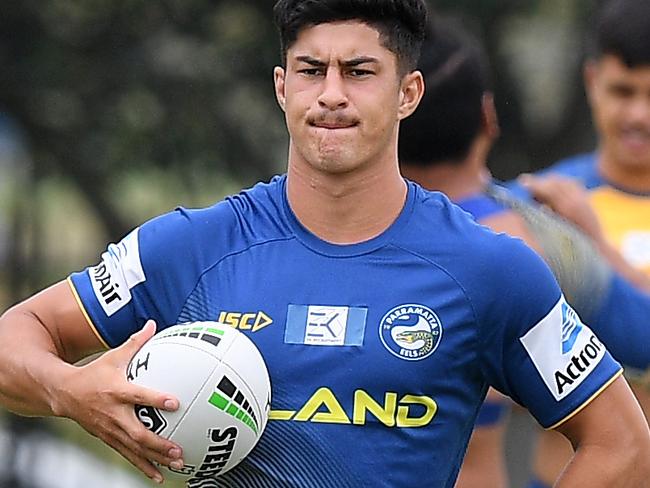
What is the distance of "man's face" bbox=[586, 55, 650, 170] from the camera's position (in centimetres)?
720

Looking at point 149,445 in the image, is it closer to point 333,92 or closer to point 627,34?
point 333,92

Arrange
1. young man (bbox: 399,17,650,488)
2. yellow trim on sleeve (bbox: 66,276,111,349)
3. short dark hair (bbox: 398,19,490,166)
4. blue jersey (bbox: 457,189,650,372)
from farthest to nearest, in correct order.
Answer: short dark hair (bbox: 398,19,490,166) < young man (bbox: 399,17,650,488) < blue jersey (bbox: 457,189,650,372) < yellow trim on sleeve (bbox: 66,276,111,349)

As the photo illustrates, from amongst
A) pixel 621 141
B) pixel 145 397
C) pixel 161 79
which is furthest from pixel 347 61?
pixel 161 79

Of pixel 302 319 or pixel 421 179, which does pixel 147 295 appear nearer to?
pixel 302 319

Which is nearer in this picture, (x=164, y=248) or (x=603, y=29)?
(x=164, y=248)

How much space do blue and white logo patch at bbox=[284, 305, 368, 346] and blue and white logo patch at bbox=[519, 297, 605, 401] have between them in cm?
45

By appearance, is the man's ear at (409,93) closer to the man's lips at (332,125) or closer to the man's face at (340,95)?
the man's face at (340,95)

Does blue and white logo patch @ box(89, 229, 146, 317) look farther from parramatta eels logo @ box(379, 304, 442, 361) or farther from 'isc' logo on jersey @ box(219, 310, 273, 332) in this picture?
parramatta eels logo @ box(379, 304, 442, 361)

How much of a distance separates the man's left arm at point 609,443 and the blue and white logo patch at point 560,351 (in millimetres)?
86

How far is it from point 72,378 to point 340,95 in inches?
39.4

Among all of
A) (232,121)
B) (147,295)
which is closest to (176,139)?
(232,121)

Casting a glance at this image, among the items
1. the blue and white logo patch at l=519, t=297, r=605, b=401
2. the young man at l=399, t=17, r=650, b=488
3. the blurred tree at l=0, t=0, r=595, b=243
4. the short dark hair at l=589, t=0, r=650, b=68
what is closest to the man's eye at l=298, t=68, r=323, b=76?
the blue and white logo patch at l=519, t=297, r=605, b=401

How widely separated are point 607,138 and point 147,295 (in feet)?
10.5

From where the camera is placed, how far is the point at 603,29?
7402 millimetres
